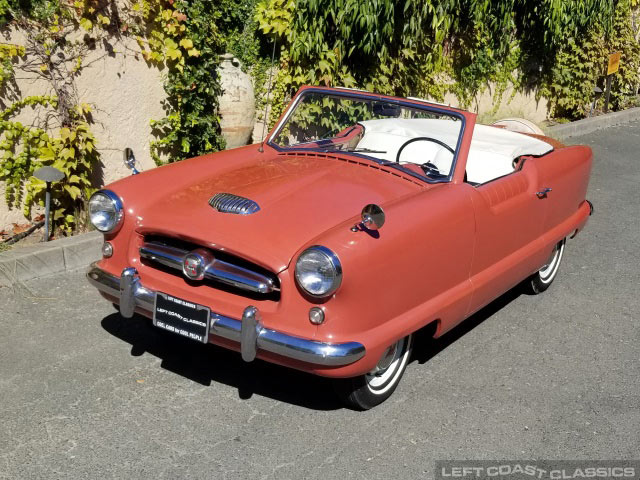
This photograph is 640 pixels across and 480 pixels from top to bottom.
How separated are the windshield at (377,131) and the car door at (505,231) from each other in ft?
0.98

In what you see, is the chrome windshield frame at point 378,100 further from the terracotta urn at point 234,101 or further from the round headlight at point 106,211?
the terracotta urn at point 234,101

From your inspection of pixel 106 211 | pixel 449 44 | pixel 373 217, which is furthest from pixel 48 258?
pixel 449 44

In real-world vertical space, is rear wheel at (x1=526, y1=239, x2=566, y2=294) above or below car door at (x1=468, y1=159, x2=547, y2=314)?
below

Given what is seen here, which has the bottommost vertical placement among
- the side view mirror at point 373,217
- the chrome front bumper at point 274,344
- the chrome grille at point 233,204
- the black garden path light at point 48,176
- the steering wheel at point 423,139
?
the black garden path light at point 48,176

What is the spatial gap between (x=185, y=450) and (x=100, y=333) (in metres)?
1.31

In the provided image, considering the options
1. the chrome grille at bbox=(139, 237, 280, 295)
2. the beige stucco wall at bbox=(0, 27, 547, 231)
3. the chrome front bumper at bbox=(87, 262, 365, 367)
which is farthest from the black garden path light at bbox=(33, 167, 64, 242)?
the chrome front bumper at bbox=(87, 262, 365, 367)

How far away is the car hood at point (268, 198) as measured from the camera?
3.39 m

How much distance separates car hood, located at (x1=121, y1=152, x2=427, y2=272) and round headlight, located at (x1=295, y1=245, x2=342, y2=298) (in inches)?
4.4

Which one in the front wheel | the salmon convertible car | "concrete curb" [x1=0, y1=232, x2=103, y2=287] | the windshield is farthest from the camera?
"concrete curb" [x1=0, y1=232, x2=103, y2=287]

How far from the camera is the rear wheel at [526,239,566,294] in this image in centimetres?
516

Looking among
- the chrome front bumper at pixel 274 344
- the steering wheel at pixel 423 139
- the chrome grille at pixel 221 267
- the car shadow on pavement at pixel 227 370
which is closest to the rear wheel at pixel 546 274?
the steering wheel at pixel 423 139

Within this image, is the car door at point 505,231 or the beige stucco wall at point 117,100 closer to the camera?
the car door at point 505,231

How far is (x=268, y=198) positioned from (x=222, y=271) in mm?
529

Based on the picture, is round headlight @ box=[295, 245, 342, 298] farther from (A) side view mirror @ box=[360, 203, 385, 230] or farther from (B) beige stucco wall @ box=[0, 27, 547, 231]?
(B) beige stucco wall @ box=[0, 27, 547, 231]
